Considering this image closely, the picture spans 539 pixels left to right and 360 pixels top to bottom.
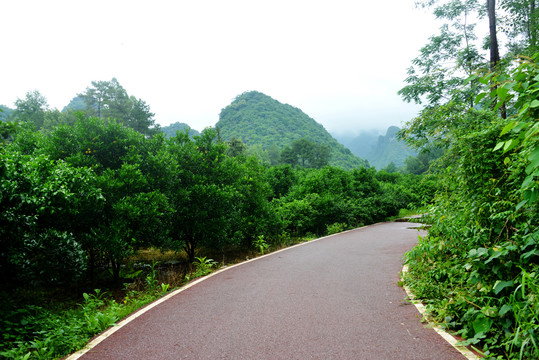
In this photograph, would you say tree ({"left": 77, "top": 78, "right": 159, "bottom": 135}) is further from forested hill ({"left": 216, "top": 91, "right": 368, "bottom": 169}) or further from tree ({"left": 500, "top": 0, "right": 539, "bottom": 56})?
tree ({"left": 500, "top": 0, "right": 539, "bottom": 56})

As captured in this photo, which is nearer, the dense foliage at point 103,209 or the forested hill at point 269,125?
the dense foliage at point 103,209

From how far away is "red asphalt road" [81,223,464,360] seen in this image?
3027mm

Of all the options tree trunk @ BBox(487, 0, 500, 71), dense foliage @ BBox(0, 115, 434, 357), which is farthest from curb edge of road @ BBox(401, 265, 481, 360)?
tree trunk @ BBox(487, 0, 500, 71)

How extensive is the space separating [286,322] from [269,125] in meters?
70.8

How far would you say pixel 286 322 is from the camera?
147 inches

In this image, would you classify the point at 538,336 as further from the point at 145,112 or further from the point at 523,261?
the point at 145,112

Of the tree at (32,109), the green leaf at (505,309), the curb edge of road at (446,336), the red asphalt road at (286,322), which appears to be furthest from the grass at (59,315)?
the tree at (32,109)

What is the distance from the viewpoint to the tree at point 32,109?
1516 inches

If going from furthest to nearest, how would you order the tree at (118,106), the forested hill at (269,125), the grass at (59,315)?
the forested hill at (269,125)
the tree at (118,106)
the grass at (59,315)

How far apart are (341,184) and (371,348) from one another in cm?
1483

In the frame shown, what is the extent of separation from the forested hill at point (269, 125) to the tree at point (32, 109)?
32.1 m

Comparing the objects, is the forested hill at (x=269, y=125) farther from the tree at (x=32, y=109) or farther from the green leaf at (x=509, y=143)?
the green leaf at (x=509, y=143)

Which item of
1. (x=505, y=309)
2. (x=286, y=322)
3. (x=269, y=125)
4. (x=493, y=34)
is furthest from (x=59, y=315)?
(x=269, y=125)

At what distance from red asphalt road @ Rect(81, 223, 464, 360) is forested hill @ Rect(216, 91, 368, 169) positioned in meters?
54.1
